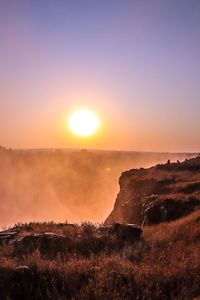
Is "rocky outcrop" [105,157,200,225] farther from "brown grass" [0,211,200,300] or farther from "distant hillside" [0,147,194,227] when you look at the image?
"distant hillside" [0,147,194,227]

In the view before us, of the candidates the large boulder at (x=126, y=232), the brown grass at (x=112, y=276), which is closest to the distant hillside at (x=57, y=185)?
the large boulder at (x=126, y=232)

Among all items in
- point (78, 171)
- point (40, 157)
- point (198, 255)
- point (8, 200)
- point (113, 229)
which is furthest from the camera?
point (40, 157)

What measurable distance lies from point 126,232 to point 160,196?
1067 cm

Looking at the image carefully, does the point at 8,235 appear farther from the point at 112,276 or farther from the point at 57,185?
the point at 57,185

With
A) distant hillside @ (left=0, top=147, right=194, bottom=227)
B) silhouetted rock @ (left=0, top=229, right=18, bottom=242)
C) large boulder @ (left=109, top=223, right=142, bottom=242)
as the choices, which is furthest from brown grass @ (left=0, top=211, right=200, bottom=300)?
distant hillside @ (left=0, top=147, right=194, bottom=227)

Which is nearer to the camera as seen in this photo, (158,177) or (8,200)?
(158,177)

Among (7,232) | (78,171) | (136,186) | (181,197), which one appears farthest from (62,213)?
(7,232)

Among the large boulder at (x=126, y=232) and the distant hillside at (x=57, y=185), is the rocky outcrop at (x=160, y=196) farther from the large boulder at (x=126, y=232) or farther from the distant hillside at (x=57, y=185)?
the distant hillside at (x=57, y=185)

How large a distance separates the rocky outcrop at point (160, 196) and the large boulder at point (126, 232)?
2304mm

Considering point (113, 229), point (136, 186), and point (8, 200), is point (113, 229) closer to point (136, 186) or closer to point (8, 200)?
point (136, 186)

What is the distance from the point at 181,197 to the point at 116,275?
14.9 m

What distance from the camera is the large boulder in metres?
13.8

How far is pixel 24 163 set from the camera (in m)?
157

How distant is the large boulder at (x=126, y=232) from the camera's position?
13.8 m
